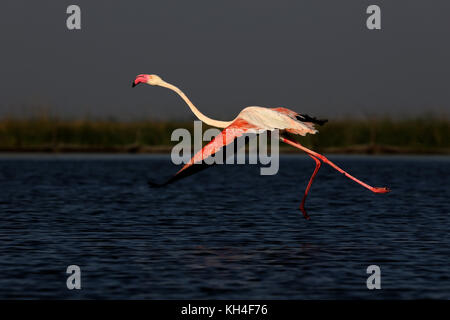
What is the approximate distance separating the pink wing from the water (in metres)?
1.40

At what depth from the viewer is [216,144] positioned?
14.9 meters

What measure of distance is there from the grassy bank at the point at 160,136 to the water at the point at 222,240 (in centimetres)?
1403

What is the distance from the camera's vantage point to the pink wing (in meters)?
14.6

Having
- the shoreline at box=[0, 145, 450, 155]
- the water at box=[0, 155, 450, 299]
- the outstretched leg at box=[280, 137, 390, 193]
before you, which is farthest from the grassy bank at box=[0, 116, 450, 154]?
the outstretched leg at box=[280, 137, 390, 193]

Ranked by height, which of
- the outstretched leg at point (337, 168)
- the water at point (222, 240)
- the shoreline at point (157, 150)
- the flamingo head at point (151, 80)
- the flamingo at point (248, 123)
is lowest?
the water at point (222, 240)

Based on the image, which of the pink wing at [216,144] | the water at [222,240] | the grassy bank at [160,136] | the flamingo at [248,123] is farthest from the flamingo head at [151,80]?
the grassy bank at [160,136]

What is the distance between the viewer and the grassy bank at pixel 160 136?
47344 millimetres

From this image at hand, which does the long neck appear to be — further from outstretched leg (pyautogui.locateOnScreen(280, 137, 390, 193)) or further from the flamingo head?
outstretched leg (pyautogui.locateOnScreen(280, 137, 390, 193))

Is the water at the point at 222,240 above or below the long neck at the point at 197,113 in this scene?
below

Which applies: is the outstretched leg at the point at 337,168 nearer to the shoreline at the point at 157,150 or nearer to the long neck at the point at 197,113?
the long neck at the point at 197,113

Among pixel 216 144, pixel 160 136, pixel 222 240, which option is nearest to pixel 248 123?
pixel 216 144

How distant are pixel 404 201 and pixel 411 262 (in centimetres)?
1144
